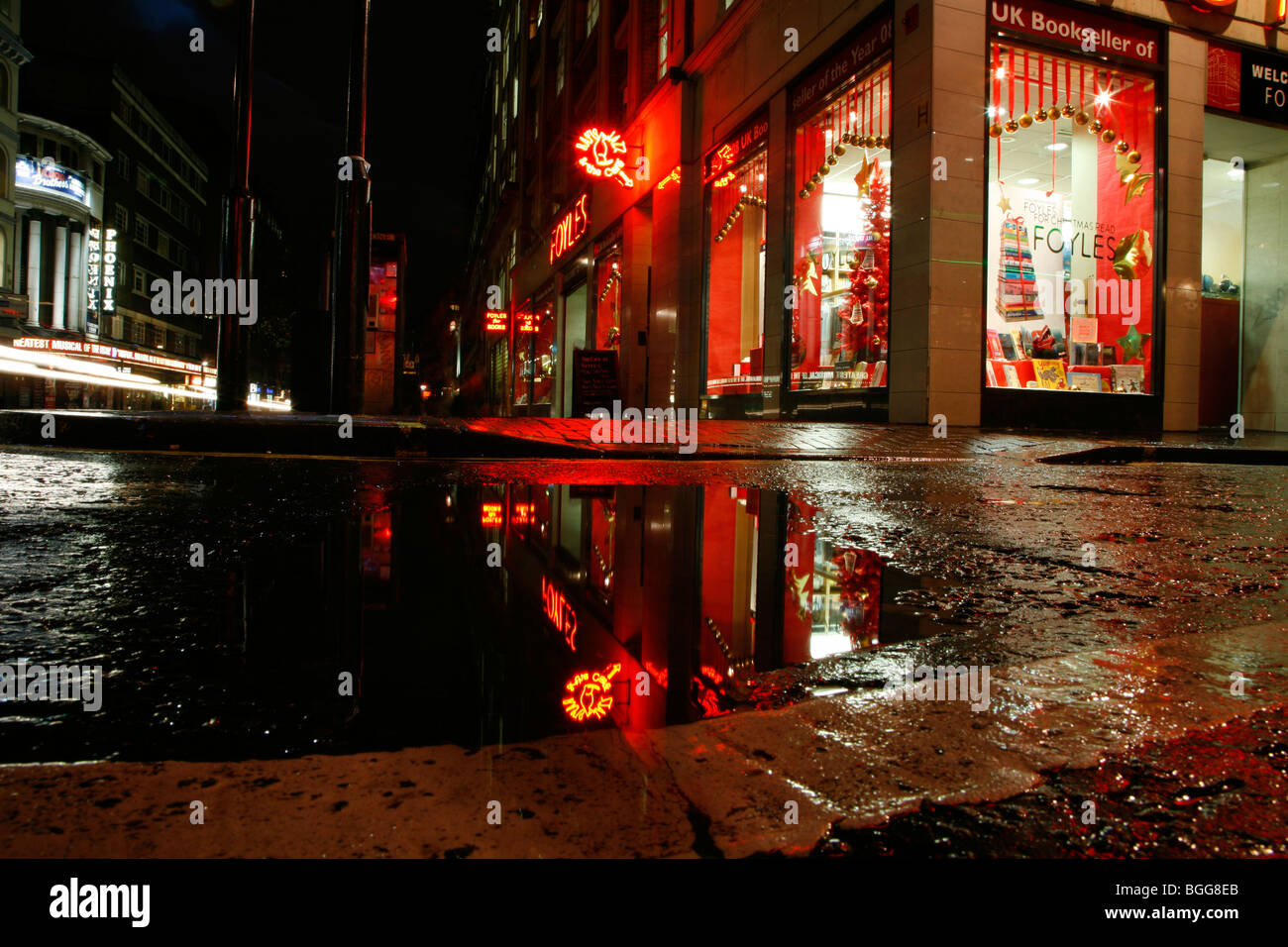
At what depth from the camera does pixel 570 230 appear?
75.9 ft

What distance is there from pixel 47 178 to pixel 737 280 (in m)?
44.2

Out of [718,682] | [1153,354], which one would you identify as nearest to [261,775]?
[718,682]

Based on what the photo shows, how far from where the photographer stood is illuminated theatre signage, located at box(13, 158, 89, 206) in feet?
126

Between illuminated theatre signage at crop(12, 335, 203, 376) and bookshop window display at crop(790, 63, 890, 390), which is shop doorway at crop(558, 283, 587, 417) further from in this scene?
illuminated theatre signage at crop(12, 335, 203, 376)

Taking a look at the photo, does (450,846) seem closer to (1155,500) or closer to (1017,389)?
(1155,500)

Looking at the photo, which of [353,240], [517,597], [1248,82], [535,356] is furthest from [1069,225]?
[535,356]

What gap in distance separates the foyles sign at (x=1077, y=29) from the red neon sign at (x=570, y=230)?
44.7 ft

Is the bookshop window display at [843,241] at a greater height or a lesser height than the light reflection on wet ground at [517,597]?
greater

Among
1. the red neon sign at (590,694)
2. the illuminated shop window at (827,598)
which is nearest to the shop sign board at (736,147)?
the illuminated shop window at (827,598)

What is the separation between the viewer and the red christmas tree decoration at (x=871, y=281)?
10375mm

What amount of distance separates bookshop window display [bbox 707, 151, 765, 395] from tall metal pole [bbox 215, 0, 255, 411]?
8631mm

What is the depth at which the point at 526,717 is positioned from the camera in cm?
104

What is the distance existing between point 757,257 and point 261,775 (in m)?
14.3

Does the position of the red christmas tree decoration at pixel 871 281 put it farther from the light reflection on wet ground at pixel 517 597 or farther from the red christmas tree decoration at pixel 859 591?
the red christmas tree decoration at pixel 859 591
